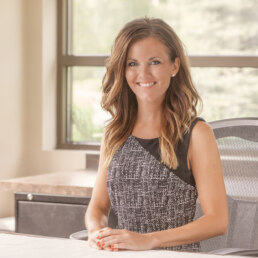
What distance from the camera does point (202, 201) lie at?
168 cm

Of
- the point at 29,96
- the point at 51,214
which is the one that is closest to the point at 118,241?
the point at 51,214

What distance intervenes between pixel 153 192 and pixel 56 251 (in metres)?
0.42

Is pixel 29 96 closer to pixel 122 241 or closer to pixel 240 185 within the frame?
pixel 240 185

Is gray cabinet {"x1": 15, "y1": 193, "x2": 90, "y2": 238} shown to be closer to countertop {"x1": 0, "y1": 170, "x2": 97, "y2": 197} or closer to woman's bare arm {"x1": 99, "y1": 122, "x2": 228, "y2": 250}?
countertop {"x1": 0, "y1": 170, "x2": 97, "y2": 197}

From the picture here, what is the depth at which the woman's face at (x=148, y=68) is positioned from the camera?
1.77m

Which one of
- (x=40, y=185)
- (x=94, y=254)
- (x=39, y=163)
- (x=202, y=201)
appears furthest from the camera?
(x=39, y=163)

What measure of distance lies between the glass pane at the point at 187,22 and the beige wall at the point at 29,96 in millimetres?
208

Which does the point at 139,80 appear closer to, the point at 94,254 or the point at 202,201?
the point at 202,201

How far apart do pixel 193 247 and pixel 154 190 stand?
7.1 inches

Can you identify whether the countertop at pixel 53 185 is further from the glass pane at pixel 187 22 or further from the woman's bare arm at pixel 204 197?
the glass pane at pixel 187 22

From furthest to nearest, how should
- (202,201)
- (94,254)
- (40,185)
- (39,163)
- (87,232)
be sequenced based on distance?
A: (39,163)
(40,185)
(87,232)
(202,201)
(94,254)

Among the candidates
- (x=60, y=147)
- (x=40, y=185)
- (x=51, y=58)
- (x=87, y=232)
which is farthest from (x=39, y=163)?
(x=87, y=232)

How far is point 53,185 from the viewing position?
106 inches

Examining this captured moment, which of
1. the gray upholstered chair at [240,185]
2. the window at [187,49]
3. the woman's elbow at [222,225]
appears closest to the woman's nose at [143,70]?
the gray upholstered chair at [240,185]
